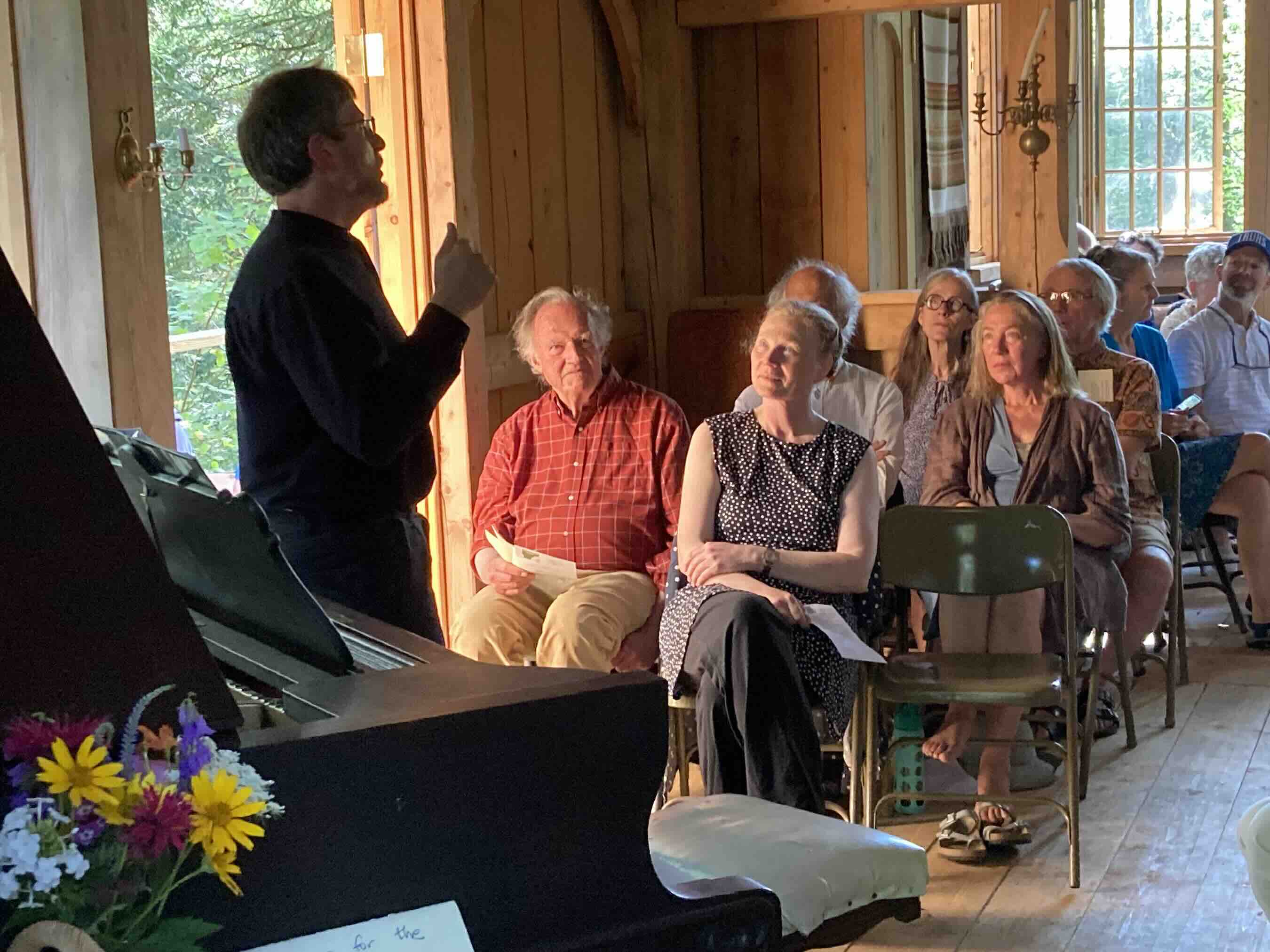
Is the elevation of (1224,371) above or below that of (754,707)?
above

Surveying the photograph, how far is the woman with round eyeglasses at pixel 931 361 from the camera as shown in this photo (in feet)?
13.6

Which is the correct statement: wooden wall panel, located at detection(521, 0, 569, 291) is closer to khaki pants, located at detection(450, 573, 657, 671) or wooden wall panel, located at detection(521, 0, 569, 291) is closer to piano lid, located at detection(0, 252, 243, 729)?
khaki pants, located at detection(450, 573, 657, 671)

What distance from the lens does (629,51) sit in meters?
4.91

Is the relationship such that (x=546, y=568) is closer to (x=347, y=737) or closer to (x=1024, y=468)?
(x=1024, y=468)

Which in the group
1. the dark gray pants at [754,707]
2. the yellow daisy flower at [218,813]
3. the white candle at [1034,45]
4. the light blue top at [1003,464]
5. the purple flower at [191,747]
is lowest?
the dark gray pants at [754,707]

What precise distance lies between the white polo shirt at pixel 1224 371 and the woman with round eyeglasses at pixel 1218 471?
0.36m

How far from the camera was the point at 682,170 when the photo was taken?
16.8 feet

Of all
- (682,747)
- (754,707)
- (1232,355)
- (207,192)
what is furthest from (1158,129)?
(207,192)

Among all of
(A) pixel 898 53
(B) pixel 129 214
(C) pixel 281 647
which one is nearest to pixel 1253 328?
(A) pixel 898 53

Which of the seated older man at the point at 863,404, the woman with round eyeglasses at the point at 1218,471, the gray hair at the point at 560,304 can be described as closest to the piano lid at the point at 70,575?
the gray hair at the point at 560,304

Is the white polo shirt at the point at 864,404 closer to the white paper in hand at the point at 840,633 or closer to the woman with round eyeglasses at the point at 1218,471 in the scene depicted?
the white paper in hand at the point at 840,633

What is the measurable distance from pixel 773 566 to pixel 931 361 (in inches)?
53.4

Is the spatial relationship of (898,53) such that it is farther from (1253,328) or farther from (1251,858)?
(1251,858)

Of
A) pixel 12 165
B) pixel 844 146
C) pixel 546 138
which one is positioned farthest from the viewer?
pixel 844 146
